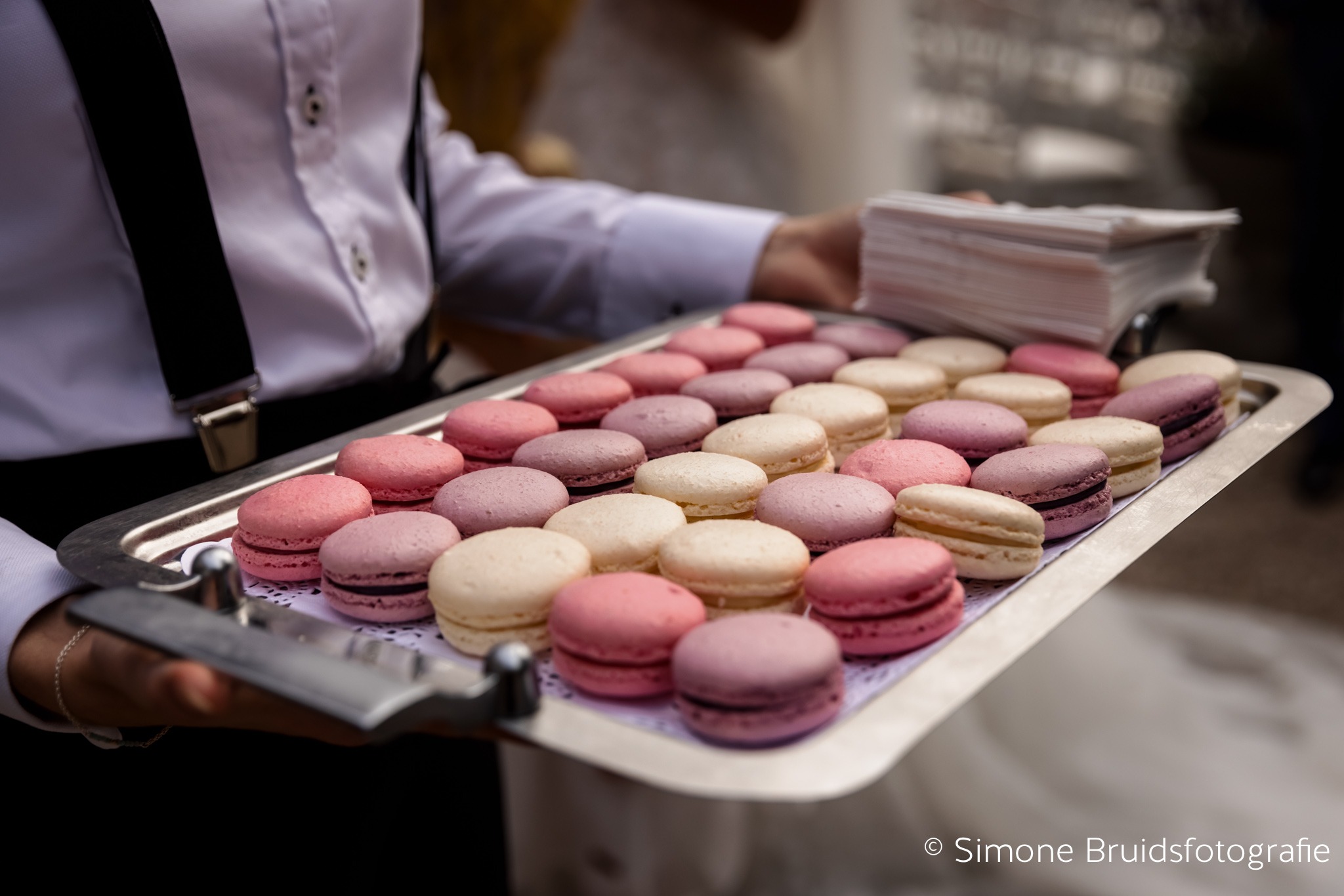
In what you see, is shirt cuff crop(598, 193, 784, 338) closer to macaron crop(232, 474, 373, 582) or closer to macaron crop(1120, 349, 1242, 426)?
macaron crop(1120, 349, 1242, 426)

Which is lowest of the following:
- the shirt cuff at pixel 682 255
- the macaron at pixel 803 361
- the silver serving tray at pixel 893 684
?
the silver serving tray at pixel 893 684

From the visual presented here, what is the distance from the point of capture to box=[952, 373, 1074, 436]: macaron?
0.98 m

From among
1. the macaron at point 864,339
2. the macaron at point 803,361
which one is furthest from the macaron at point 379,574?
the macaron at point 864,339

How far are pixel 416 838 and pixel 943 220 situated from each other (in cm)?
86

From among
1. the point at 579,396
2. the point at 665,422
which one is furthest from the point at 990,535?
the point at 579,396

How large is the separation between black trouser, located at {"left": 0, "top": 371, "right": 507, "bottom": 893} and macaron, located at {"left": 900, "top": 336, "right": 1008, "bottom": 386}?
52 centimetres

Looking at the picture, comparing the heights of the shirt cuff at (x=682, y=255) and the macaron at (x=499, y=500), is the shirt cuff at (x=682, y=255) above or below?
above

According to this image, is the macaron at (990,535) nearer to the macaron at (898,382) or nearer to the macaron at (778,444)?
the macaron at (778,444)

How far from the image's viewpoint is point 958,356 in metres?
1.10

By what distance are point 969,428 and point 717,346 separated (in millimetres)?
312

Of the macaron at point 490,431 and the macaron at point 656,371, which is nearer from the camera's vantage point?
the macaron at point 490,431

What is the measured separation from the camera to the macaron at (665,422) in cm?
94

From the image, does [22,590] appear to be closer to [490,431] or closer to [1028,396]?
[490,431]

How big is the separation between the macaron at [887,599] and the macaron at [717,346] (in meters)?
0.46
